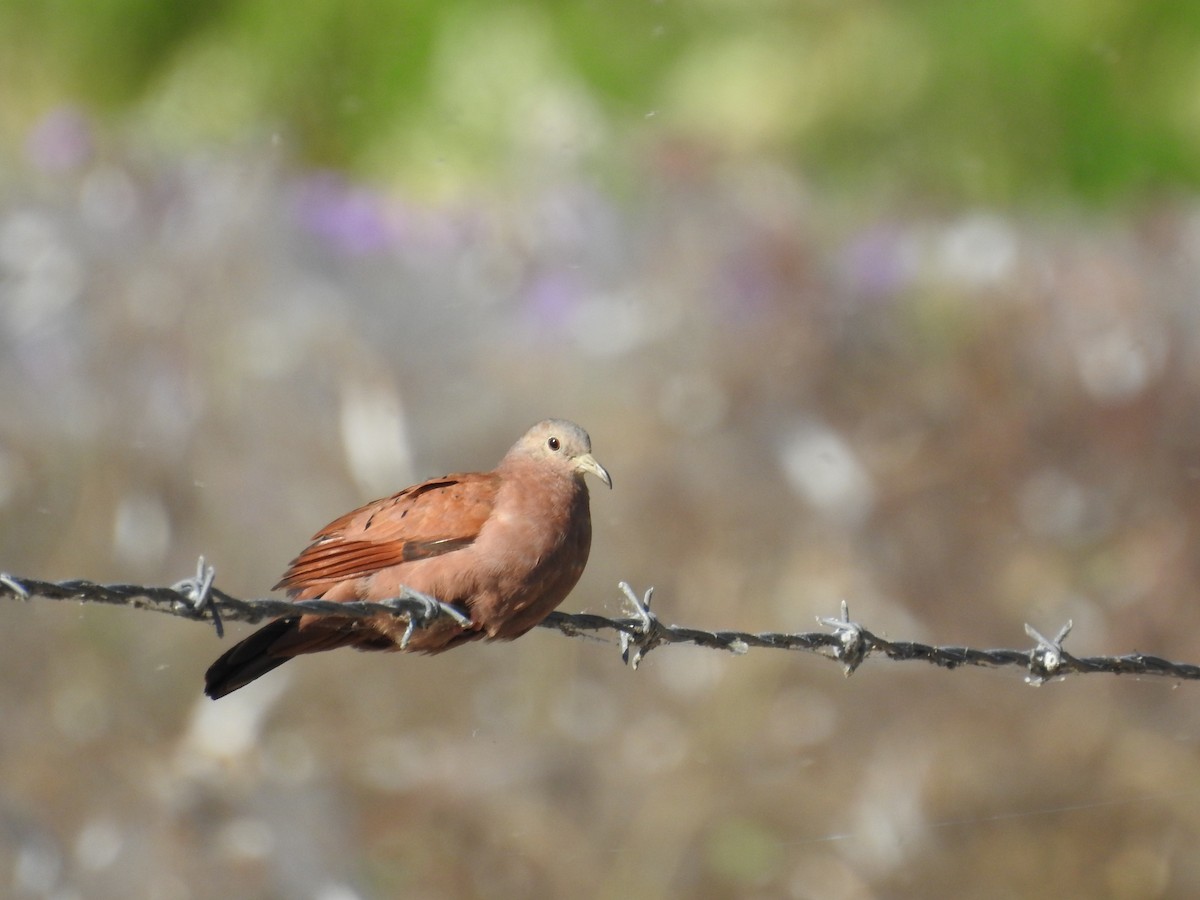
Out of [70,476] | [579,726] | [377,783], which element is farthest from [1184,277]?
[70,476]

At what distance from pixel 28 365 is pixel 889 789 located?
4.41 meters

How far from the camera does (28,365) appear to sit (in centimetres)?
664

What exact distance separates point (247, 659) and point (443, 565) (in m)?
0.42

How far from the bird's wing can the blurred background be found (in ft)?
11.9

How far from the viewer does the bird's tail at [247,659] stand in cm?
275

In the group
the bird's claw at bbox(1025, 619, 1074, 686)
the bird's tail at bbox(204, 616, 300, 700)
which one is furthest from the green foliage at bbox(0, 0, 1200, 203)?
the bird's claw at bbox(1025, 619, 1074, 686)

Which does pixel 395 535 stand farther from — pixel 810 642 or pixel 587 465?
pixel 810 642

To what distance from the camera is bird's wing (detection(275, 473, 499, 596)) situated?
289 cm

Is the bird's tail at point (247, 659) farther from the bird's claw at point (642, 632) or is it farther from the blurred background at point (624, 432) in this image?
the blurred background at point (624, 432)

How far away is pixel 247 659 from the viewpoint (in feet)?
9.09

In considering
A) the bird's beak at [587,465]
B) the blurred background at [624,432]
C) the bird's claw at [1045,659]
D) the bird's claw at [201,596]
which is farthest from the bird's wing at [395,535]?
the blurred background at [624,432]

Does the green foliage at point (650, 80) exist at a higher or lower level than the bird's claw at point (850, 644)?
higher

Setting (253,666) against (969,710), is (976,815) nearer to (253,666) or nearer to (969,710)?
(969,710)

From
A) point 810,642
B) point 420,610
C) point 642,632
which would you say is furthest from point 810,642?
point 420,610
